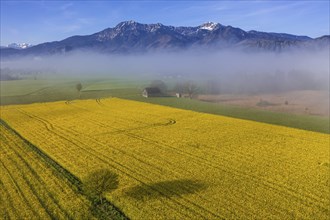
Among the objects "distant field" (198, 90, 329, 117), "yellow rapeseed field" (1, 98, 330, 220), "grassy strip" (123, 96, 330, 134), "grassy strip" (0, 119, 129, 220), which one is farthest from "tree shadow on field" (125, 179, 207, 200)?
"distant field" (198, 90, 329, 117)

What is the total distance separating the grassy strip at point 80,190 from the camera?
1147 inches

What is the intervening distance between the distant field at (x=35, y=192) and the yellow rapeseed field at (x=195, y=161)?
2910mm

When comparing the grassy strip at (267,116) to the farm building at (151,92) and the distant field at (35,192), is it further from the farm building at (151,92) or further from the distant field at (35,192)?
the distant field at (35,192)

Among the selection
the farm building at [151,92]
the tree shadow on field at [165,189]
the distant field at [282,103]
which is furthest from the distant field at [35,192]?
the farm building at [151,92]

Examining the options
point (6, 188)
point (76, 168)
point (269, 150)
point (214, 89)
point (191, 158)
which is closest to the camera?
point (6, 188)

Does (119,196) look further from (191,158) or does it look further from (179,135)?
(179,135)

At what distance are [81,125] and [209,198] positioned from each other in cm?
4167

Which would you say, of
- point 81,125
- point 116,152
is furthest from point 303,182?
point 81,125

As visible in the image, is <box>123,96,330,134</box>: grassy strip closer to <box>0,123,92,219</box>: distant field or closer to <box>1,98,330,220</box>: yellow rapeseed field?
<box>1,98,330,220</box>: yellow rapeseed field

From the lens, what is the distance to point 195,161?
43.8m

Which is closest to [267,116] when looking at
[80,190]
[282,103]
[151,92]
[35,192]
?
[282,103]

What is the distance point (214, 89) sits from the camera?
452 ft

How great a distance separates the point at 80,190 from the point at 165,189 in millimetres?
8528

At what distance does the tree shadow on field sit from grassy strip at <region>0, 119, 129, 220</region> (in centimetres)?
286
